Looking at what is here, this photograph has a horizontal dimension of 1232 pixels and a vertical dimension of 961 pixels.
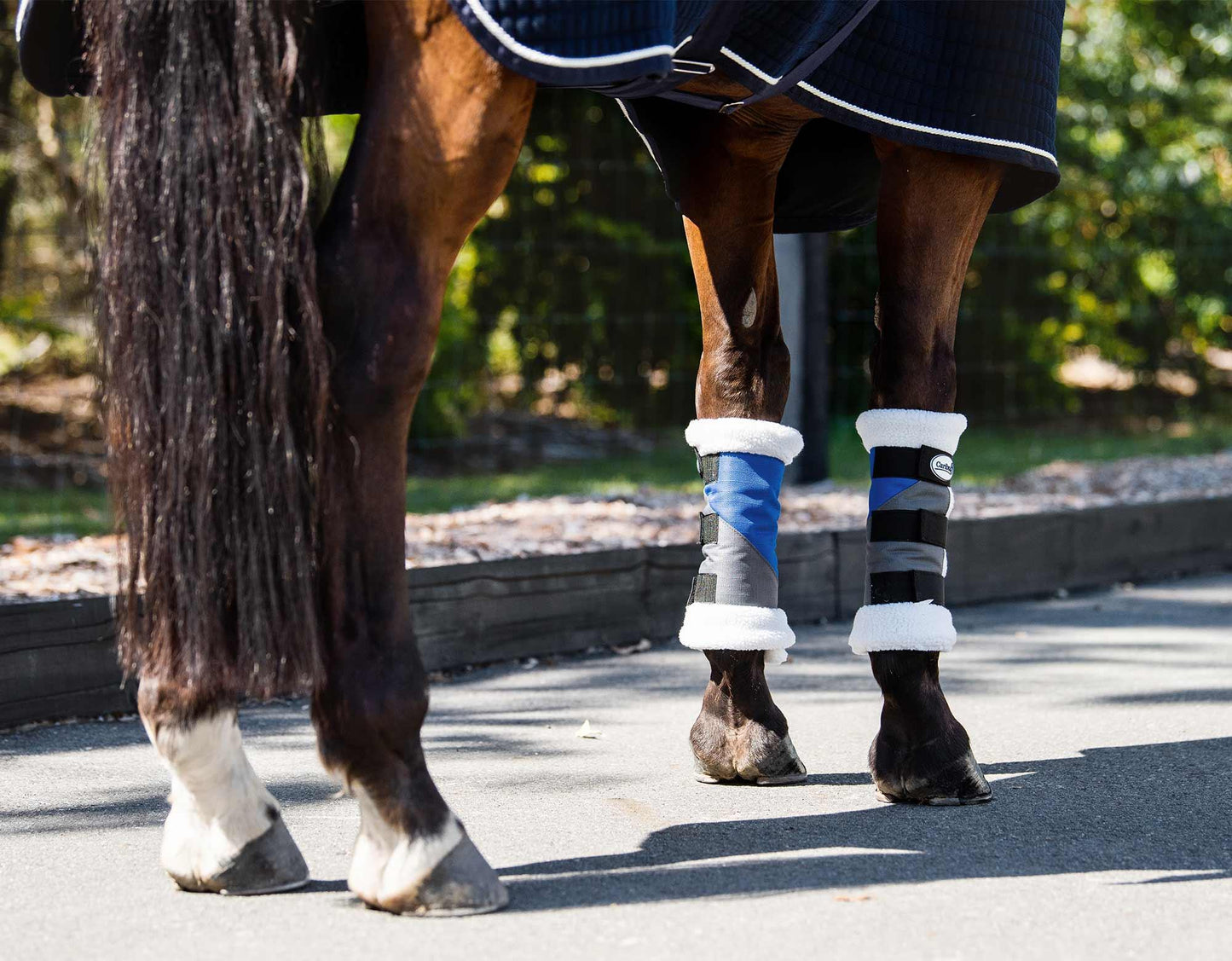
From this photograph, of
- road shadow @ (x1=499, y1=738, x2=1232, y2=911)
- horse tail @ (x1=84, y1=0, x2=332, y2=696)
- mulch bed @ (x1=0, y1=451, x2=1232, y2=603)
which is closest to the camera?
horse tail @ (x1=84, y1=0, x2=332, y2=696)

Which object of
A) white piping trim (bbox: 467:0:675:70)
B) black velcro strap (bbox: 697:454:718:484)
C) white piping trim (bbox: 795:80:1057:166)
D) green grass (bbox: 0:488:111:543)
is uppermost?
white piping trim (bbox: 795:80:1057:166)

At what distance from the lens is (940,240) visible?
2590 millimetres

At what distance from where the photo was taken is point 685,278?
9.01 meters

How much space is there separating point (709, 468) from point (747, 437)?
0.33 feet

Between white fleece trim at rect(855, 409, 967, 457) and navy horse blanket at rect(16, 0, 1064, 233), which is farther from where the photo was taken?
white fleece trim at rect(855, 409, 967, 457)

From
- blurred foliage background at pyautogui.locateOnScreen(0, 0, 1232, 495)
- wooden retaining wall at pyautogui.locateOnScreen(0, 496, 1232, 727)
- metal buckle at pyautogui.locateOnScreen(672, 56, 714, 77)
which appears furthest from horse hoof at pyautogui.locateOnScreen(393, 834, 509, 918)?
blurred foliage background at pyautogui.locateOnScreen(0, 0, 1232, 495)

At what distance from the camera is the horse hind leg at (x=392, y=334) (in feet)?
6.13

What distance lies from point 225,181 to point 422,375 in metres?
0.34

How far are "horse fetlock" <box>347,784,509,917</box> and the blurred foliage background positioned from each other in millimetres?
5496

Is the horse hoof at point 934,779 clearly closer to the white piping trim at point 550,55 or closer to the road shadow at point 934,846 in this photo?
the road shadow at point 934,846

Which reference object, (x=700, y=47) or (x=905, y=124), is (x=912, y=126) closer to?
(x=905, y=124)

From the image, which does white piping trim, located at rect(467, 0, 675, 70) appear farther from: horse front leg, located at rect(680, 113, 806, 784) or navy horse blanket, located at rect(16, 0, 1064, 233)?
horse front leg, located at rect(680, 113, 806, 784)

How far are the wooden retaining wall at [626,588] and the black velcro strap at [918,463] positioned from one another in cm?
160

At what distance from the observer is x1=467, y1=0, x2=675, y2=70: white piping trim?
181cm
